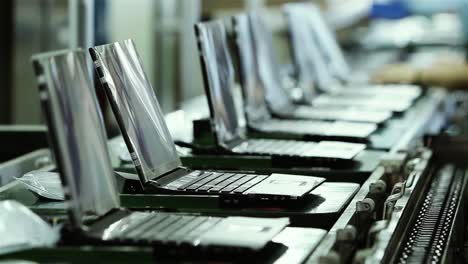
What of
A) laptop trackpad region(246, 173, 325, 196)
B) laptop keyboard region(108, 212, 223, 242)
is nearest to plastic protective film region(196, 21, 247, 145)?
laptop trackpad region(246, 173, 325, 196)

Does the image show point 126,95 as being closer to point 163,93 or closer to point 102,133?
point 102,133

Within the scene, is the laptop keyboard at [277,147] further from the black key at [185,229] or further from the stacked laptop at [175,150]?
the black key at [185,229]

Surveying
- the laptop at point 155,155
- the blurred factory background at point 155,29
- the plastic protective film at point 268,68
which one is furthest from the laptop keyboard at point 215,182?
the blurred factory background at point 155,29

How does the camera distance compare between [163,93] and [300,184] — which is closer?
[300,184]

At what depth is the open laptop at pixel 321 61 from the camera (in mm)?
5113

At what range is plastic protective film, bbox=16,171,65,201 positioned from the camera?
258 cm

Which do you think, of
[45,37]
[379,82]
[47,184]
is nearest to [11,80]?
[45,37]

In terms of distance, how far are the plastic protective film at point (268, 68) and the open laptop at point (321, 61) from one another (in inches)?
20.2

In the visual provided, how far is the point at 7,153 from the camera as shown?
400 cm

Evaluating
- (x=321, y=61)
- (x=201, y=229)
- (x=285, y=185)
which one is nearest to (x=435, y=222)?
(x=285, y=185)

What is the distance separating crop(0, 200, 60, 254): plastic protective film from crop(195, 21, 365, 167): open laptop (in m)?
1.08

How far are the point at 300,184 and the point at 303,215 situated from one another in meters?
0.20

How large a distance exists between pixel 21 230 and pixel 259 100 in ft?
6.41

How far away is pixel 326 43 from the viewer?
5.72 metres
